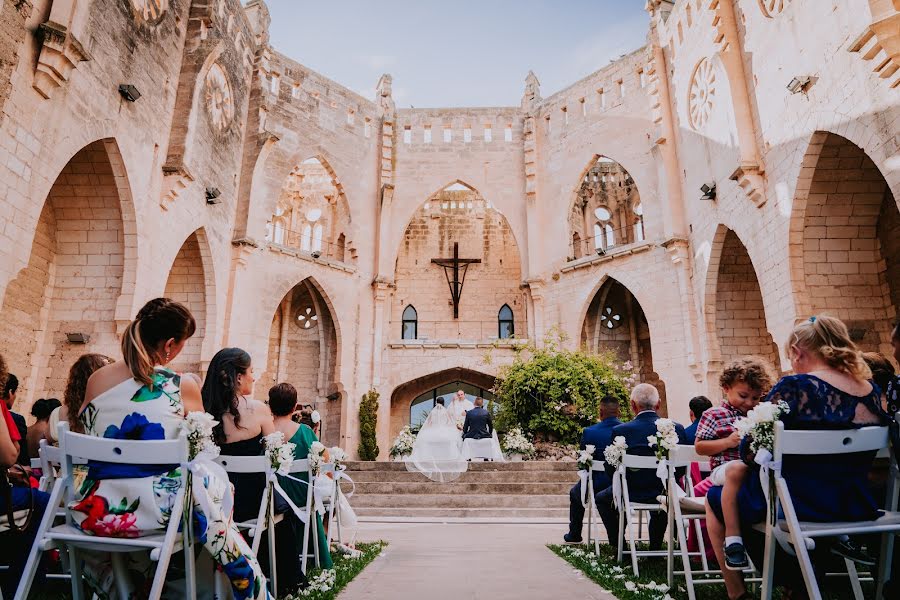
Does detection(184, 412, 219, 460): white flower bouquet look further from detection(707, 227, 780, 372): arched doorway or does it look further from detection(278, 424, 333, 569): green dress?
detection(707, 227, 780, 372): arched doorway

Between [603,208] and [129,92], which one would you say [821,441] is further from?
[603,208]

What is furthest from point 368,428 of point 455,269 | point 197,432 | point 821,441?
point 821,441

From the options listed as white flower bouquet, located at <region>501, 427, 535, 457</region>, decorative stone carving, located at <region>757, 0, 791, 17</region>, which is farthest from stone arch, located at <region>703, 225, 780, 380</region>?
decorative stone carving, located at <region>757, 0, 791, 17</region>

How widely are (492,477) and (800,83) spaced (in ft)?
28.1

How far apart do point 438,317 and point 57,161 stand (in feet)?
46.4

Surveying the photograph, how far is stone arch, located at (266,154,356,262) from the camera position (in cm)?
2009

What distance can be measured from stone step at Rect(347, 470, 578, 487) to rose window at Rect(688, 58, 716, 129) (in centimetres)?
915

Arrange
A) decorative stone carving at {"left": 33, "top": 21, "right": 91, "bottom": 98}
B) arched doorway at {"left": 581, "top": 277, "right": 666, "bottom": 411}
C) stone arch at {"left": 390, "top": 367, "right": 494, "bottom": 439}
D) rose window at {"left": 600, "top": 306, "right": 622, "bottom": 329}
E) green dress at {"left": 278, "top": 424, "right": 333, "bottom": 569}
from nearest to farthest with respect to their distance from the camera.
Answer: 1. green dress at {"left": 278, "top": 424, "right": 333, "bottom": 569}
2. decorative stone carving at {"left": 33, "top": 21, "right": 91, "bottom": 98}
3. arched doorway at {"left": 581, "top": 277, "right": 666, "bottom": 411}
4. rose window at {"left": 600, "top": 306, "right": 622, "bottom": 329}
5. stone arch at {"left": 390, "top": 367, "right": 494, "bottom": 439}

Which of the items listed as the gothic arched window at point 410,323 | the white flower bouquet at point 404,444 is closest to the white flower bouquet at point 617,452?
the white flower bouquet at point 404,444

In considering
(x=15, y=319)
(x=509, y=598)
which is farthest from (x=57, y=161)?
(x=509, y=598)

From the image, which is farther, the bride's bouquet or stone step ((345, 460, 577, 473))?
stone step ((345, 460, 577, 473))

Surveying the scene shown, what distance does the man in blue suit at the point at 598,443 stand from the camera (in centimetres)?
546

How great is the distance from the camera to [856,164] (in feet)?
30.6

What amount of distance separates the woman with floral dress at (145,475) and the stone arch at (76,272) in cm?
913
